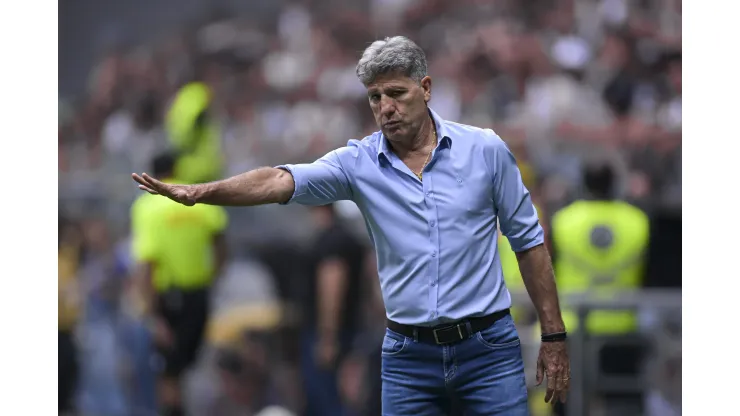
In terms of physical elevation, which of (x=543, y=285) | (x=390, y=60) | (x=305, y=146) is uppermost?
(x=305, y=146)

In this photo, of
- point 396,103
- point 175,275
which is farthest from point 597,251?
point 396,103

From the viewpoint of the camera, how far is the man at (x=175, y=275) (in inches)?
351

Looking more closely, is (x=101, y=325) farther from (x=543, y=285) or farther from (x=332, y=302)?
(x=543, y=285)

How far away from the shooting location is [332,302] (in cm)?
891

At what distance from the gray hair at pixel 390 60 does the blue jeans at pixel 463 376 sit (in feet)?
3.05

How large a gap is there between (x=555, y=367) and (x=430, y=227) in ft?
2.35

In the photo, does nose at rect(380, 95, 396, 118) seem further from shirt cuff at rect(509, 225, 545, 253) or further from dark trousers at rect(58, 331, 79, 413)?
dark trousers at rect(58, 331, 79, 413)

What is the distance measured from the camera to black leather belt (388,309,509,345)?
4348 millimetres

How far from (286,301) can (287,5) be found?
6.55m

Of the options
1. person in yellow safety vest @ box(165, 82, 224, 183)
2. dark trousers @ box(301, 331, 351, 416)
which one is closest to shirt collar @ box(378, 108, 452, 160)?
dark trousers @ box(301, 331, 351, 416)

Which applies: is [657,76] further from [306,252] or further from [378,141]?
[378,141]

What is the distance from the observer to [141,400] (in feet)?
30.8

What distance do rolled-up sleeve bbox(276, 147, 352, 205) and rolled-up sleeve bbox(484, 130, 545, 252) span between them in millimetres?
522

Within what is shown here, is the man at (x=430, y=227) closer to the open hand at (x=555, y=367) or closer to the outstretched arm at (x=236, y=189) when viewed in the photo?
the outstretched arm at (x=236, y=189)
